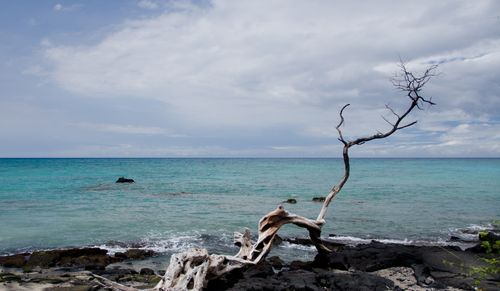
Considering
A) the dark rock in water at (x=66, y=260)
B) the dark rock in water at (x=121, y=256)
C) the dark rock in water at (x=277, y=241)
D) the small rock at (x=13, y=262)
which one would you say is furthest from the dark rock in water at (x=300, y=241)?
the small rock at (x=13, y=262)

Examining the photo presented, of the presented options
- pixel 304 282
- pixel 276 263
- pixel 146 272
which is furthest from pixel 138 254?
pixel 304 282

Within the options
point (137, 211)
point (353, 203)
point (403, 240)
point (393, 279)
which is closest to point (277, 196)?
Answer: point (353, 203)

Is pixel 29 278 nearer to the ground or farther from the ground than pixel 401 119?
nearer to the ground

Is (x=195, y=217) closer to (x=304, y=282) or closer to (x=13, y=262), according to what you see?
(x=13, y=262)

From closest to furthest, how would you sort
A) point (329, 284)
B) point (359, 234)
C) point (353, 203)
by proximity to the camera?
point (329, 284), point (359, 234), point (353, 203)

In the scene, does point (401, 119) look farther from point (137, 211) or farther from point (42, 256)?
point (137, 211)

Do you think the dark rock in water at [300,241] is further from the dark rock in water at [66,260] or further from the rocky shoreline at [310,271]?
the dark rock in water at [66,260]

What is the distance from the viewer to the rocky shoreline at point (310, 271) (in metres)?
9.08

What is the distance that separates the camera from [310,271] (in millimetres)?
10492

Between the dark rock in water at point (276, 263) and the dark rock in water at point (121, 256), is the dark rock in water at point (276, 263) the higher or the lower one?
the higher one

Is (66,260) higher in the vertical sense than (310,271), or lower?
lower

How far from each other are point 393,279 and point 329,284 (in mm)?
1958

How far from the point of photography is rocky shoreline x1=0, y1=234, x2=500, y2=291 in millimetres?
9078

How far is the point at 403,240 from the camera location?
55.6 ft
